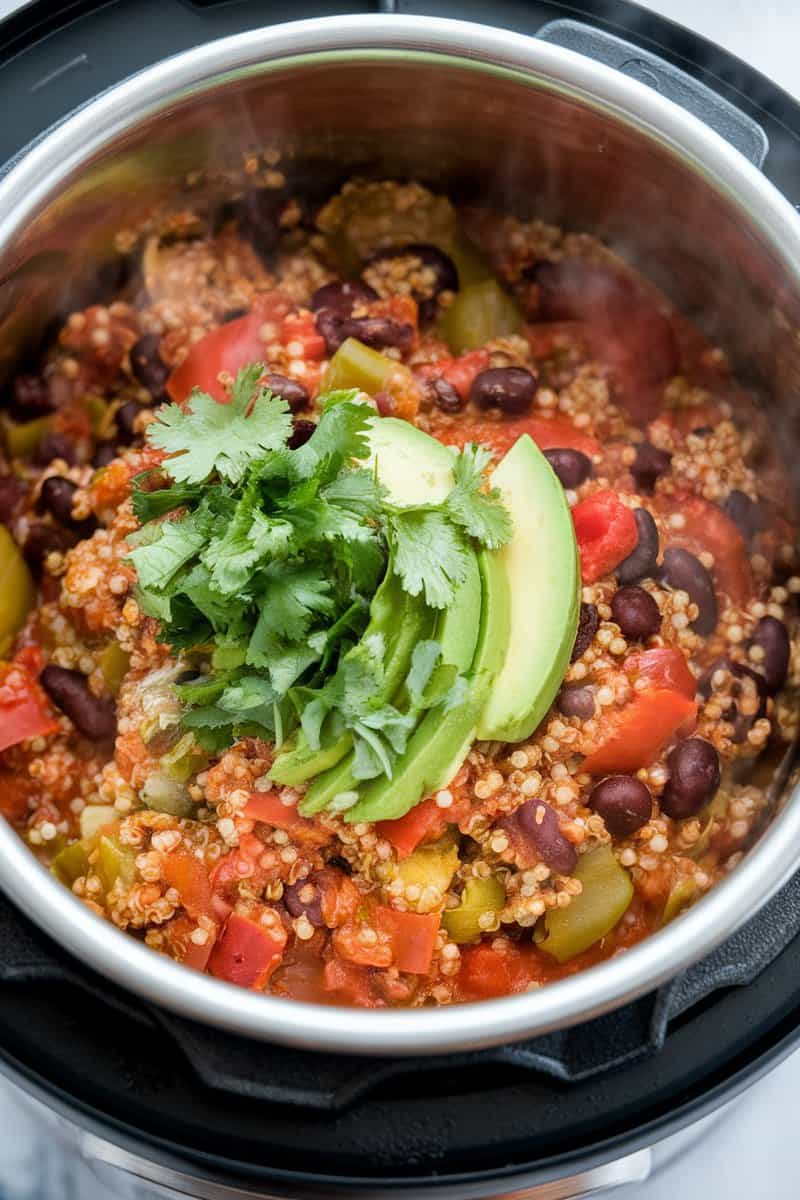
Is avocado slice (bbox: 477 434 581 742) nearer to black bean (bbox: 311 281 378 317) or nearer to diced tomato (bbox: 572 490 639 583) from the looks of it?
diced tomato (bbox: 572 490 639 583)

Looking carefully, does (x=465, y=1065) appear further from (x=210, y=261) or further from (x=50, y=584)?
(x=210, y=261)

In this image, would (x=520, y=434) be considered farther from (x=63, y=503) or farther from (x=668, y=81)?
(x=63, y=503)

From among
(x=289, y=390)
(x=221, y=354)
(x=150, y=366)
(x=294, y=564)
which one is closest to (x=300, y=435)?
(x=289, y=390)

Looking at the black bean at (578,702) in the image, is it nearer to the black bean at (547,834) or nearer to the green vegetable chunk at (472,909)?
the black bean at (547,834)

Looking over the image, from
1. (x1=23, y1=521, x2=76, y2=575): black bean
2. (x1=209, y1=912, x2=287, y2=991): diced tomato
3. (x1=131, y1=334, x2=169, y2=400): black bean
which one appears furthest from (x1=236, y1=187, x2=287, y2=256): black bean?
(x1=209, y1=912, x2=287, y2=991): diced tomato

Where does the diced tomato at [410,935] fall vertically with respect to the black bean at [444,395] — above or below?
below

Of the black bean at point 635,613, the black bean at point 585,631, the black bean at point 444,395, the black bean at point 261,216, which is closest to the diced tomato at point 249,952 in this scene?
the black bean at point 585,631

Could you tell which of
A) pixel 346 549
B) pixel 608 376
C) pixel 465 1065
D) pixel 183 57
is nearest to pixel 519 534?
pixel 346 549
